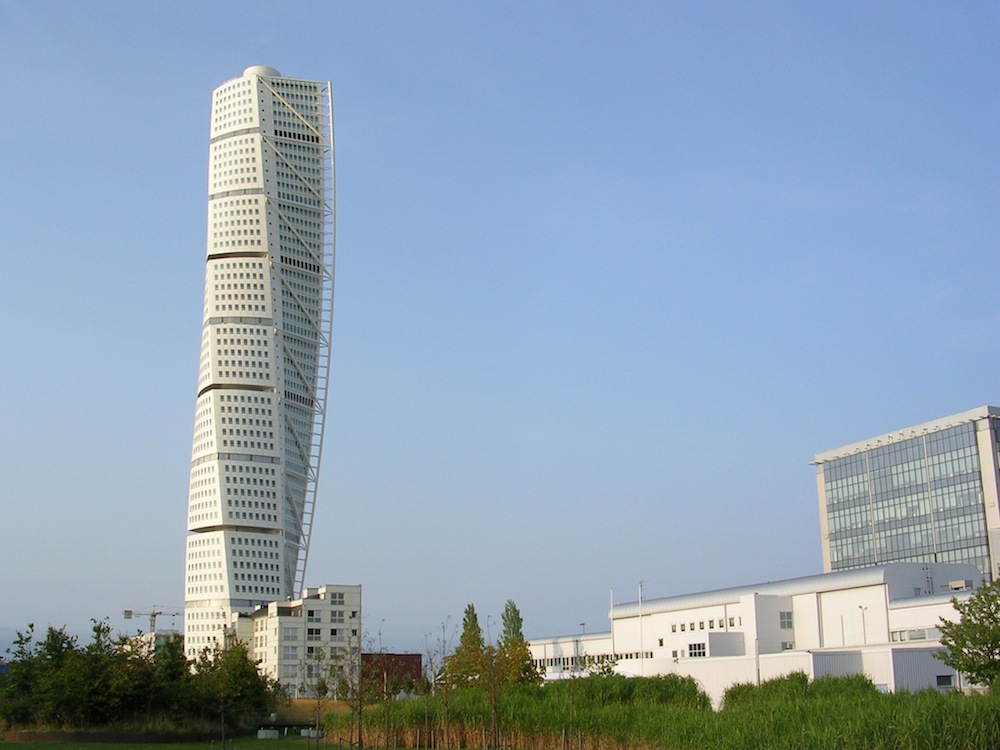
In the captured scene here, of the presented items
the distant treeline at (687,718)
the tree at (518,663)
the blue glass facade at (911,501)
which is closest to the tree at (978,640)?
the distant treeline at (687,718)

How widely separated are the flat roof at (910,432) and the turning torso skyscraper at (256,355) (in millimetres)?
66098

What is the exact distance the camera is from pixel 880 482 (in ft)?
380

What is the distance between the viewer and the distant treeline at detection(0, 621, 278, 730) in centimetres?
5147

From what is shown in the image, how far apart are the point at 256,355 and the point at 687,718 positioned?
120233mm

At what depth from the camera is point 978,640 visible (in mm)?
44031

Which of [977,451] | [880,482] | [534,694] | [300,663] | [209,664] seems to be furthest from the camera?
[300,663]

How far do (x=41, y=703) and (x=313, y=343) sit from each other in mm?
105966

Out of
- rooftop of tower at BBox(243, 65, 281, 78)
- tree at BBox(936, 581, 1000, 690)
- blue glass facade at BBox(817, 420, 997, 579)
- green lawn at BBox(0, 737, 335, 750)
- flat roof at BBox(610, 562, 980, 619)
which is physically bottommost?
green lawn at BBox(0, 737, 335, 750)

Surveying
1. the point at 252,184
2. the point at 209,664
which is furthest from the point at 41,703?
the point at 252,184

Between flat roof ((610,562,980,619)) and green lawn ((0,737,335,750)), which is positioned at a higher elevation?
flat roof ((610,562,980,619))

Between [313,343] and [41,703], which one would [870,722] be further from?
[313,343]

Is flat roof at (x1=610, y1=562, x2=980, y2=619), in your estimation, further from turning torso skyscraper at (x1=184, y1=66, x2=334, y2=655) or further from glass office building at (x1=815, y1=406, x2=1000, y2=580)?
turning torso skyscraper at (x1=184, y1=66, x2=334, y2=655)

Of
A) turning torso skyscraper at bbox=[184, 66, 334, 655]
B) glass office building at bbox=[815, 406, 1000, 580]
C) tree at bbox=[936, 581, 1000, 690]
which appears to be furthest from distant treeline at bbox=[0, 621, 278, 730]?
turning torso skyscraper at bbox=[184, 66, 334, 655]

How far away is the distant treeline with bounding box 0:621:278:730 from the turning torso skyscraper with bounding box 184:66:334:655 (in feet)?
278
